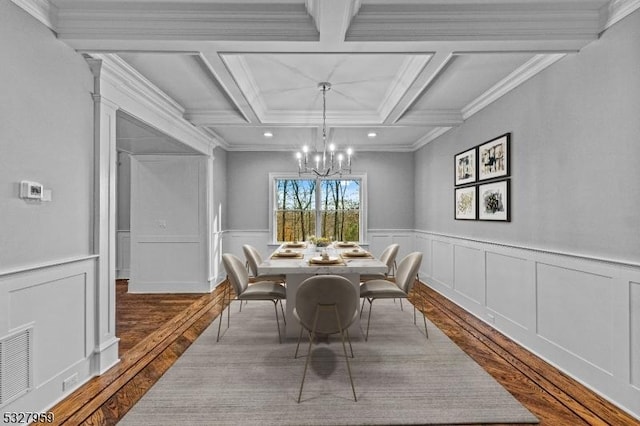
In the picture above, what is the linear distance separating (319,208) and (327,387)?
4513mm

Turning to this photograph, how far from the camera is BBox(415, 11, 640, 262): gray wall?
2.12 meters

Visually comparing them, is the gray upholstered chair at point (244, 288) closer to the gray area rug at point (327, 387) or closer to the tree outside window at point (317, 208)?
the gray area rug at point (327, 387)

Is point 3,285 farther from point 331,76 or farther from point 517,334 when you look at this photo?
point 517,334

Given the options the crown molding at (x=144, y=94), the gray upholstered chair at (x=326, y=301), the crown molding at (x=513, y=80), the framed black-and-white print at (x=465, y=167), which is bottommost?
the gray upholstered chair at (x=326, y=301)

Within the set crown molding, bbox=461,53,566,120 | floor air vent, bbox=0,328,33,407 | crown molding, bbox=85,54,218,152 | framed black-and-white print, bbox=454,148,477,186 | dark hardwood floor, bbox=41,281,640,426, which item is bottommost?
dark hardwood floor, bbox=41,281,640,426

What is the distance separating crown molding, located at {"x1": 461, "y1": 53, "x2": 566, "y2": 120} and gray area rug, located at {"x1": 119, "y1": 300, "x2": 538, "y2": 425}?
2.50m

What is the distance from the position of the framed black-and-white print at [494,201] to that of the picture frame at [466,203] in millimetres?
95

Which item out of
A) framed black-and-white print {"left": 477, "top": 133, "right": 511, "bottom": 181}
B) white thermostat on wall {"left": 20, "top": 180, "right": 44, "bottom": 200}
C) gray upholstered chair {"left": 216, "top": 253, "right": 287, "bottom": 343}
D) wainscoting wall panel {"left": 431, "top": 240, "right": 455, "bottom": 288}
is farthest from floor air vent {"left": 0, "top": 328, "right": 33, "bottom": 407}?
wainscoting wall panel {"left": 431, "top": 240, "right": 455, "bottom": 288}

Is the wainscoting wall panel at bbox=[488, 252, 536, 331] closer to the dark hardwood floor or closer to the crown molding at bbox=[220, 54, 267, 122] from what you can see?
the dark hardwood floor

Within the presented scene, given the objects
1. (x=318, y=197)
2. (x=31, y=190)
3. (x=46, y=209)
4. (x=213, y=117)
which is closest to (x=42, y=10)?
(x=31, y=190)

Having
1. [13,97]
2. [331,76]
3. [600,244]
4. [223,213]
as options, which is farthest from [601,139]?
[223,213]

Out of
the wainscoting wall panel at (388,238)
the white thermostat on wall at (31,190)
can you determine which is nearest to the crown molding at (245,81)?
the white thermostat on wall at (31,190)

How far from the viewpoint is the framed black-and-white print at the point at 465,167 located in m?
4.12

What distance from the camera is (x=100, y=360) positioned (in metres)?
2.61
